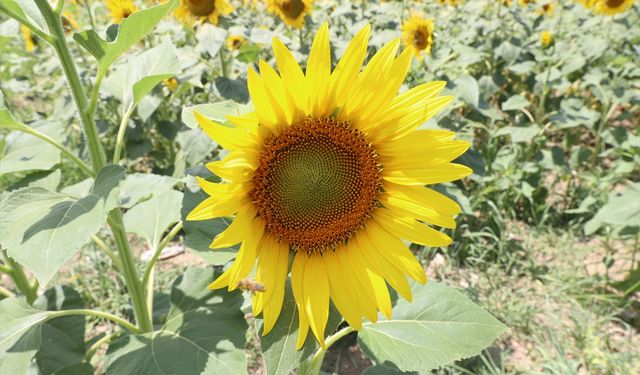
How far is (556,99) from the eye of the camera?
12.6ft

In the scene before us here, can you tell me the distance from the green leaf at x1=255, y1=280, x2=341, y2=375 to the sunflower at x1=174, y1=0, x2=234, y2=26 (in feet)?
8.42

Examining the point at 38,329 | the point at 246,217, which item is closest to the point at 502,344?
the point at 246,217

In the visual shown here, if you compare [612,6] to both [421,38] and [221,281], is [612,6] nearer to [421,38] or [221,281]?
[421,38]

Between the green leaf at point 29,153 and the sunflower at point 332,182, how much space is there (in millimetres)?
741

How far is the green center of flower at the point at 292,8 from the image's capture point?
377 centimetres

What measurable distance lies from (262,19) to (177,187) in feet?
12.1

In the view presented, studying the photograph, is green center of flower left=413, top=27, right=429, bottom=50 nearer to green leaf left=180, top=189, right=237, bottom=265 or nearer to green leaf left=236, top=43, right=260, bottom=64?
green leaf left=236, top=43, right=260, bottom=64

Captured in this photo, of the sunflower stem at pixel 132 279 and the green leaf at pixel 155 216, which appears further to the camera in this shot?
the green leaf at pixel 155 216

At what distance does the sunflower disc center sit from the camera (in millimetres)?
1107

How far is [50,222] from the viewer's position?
1041 millimetres

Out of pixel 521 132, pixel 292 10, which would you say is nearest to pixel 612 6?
pixel 521 132

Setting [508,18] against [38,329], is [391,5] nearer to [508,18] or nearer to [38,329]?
[508,18]

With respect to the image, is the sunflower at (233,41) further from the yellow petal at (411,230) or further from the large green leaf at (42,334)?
the yellow petal at (411,230)

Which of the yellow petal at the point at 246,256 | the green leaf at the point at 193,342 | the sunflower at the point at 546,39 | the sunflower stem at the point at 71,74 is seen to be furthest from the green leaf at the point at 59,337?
the sunflower at the point at 546,39
